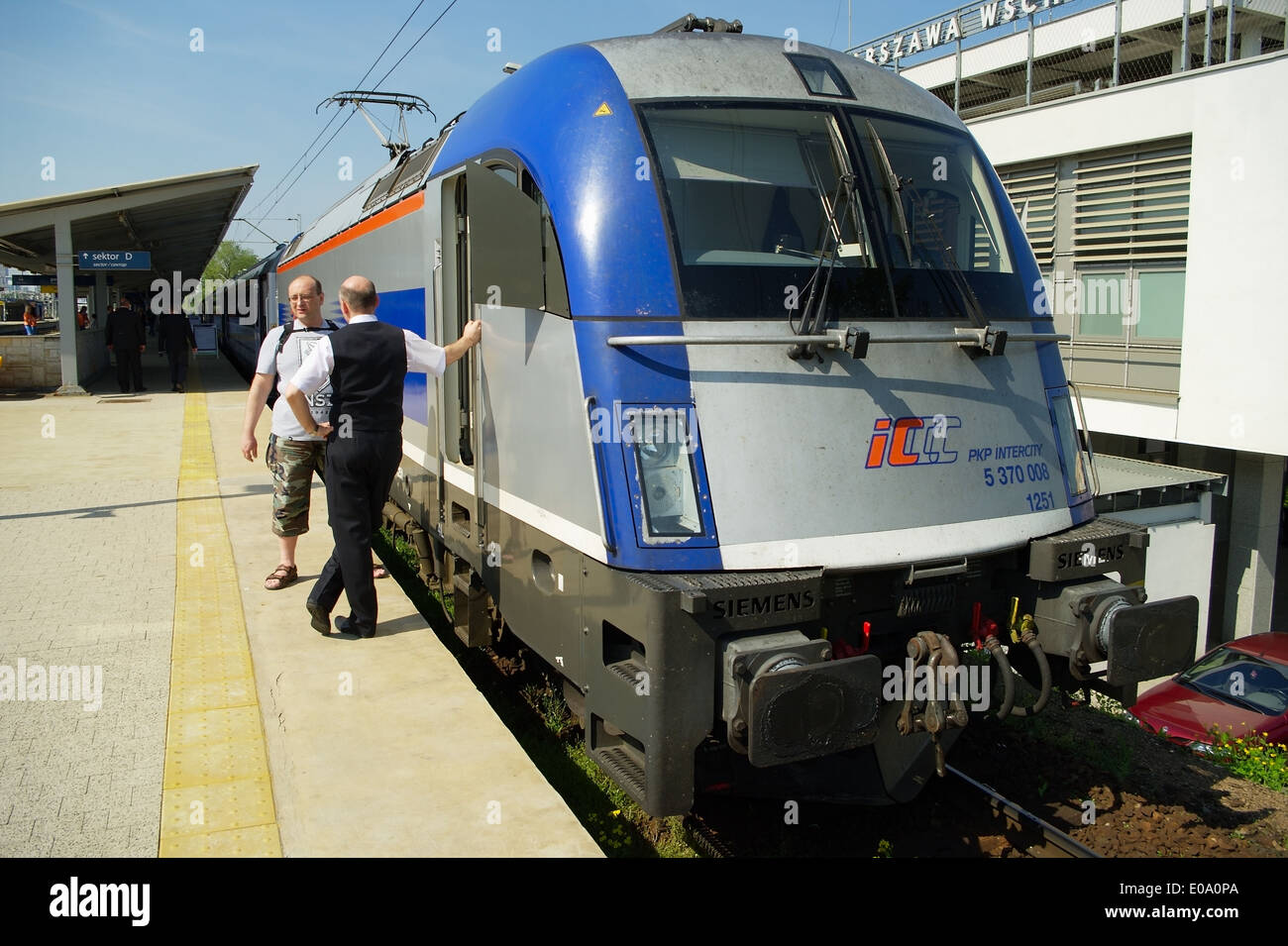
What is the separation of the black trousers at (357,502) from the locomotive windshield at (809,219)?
6.56ft

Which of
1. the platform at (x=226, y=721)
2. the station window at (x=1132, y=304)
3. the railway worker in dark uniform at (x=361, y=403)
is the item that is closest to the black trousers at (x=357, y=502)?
the railway worker in dark uniform at (x=361, y=403)

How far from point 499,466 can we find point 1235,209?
11856mm

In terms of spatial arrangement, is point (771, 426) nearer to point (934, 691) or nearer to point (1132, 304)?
point (934, 691)

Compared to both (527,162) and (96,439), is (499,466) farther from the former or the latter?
(96,439)

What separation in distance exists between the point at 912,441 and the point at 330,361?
2.78 meters

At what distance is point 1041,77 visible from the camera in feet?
76.9

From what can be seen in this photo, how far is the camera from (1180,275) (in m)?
14.0

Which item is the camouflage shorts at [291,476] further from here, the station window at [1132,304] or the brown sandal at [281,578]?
the station window at [1132,304]

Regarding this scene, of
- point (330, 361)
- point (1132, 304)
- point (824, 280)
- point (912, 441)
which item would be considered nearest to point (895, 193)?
point (824, 280)

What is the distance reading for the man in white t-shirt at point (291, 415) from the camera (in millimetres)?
5859

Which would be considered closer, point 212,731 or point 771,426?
point 771,426

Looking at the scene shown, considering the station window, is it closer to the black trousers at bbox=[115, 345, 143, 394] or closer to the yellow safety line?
the yellow safety line

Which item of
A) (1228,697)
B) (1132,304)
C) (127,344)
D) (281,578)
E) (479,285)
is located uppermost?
(1132,304)

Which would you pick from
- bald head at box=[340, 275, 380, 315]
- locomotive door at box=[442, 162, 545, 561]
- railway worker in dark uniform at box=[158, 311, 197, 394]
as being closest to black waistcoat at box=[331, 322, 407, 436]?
bald head at box=[340, 275, 380, 315]
